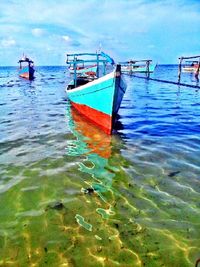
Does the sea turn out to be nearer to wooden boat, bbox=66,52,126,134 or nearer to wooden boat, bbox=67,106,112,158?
wooden boat, bbox=67,106,112,158

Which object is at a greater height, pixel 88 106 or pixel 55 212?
pixel 88 106

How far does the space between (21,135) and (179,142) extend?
6074mm

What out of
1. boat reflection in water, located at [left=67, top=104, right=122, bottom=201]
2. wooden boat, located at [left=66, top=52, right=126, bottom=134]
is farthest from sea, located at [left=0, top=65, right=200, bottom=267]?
wooden boat, located at [left=66, top=52, right=126, bottom=134]

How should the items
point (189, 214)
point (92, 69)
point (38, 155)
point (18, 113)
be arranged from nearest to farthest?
point (189, 214), point (38, 155), point (18, 113), point (92, 69)

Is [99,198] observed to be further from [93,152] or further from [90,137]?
[90,137]

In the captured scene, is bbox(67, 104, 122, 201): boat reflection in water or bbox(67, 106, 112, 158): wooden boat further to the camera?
bbox(67, 106, 112, 158): wooden boat

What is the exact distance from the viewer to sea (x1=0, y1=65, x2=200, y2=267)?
4.60 metres

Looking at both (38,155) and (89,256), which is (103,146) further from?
(89,256)

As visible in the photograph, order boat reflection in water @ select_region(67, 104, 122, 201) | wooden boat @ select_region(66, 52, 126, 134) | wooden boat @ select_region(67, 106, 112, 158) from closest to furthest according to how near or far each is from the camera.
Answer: boat reflection in water @ select_region(67, 104, 122, 201), wooden boat @ select_region(67, 106, 112, 158), wooden boat @ select_region(66, 52, 126, 134)

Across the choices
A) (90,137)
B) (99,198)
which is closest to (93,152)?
(90,137)

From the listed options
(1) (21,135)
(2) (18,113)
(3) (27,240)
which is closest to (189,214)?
(3) (27,240)

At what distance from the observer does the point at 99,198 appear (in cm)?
624

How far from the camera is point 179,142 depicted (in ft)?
33.5

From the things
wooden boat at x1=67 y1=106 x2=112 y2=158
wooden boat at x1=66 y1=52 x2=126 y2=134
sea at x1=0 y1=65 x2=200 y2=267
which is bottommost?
sea at x1=0 y1=65 x2=200 y2=267
